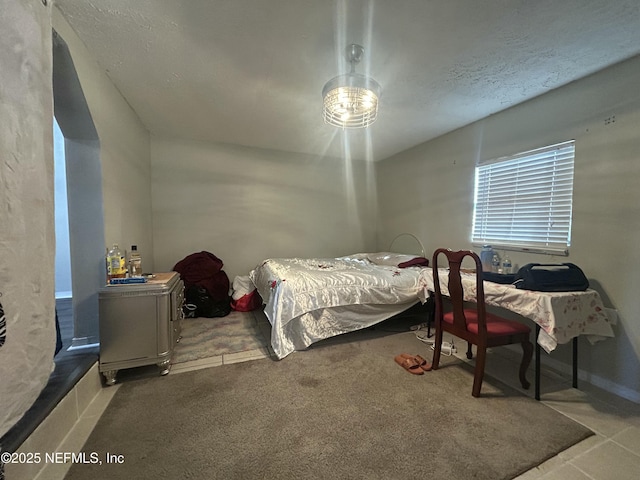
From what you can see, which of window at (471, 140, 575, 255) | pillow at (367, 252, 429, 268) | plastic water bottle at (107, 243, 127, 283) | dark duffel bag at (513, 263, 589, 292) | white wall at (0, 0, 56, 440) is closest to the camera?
white wall at (0, 0, 56, 440)

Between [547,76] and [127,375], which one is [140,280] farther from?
[547,76]

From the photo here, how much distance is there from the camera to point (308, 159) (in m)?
4.39

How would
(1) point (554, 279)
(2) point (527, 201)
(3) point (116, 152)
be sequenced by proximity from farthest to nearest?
(2) point (527, 201)
(3) point (116, 152)
(1) point (554, 279)

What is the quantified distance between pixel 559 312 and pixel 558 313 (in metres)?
0.01

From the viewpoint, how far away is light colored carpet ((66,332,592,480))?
1.24 metres

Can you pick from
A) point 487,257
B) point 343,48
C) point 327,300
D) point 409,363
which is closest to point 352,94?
point 343,48

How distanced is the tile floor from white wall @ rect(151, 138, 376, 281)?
207 centimetres

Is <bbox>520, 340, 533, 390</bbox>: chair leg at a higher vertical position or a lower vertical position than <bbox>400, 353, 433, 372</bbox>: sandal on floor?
higher

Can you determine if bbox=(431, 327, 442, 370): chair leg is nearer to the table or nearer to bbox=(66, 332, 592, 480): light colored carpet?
bbox=(66, 332, 592, 480): light colored carpet

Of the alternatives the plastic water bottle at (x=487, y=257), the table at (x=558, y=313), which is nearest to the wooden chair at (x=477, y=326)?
the table at (x=558, y=313)

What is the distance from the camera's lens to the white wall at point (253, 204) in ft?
12.1

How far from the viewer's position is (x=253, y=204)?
4.09m

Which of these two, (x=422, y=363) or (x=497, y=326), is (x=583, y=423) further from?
(x=422, y=363)

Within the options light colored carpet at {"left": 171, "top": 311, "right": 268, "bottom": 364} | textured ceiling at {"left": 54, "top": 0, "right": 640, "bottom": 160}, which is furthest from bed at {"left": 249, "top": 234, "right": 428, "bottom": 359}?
textured ceiling at {"left": 54, "top": 0, "right": 640, "bottom": 160}
